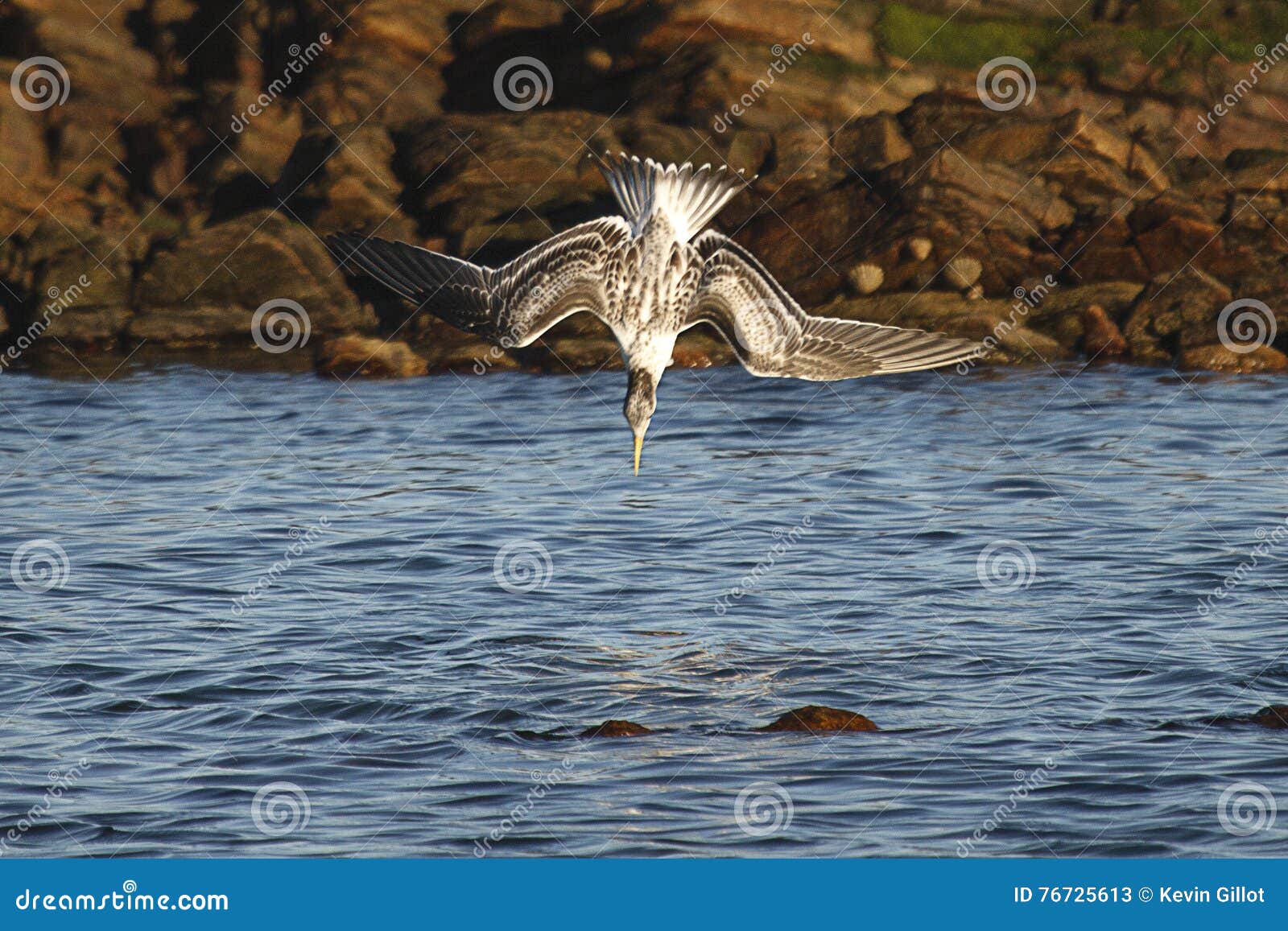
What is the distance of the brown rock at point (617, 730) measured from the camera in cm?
1169

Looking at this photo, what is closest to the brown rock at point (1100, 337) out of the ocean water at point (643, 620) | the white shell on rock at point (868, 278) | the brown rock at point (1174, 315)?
the brown rock at point (1174, 315)

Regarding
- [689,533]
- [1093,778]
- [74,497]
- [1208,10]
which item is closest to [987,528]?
[689,533]

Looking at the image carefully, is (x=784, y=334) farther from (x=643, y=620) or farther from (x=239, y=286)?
(x=239, y=286)

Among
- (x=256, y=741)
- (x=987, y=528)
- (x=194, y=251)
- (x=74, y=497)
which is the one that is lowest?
(x=256, y=741)

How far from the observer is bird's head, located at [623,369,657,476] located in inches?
379

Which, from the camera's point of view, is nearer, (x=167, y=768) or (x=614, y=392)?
(x=167, y=768)

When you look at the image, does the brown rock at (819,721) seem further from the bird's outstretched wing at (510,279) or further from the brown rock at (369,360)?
the brown rock at (369,360)

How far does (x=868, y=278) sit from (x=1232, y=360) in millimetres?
5344

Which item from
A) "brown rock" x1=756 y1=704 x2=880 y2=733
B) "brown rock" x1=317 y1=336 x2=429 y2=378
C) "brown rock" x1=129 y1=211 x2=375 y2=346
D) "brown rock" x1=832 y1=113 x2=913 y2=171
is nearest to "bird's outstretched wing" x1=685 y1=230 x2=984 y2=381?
"brown rock" x1=756 y1=704 x2=880 y2=733

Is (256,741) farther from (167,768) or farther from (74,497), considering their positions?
(74,497)

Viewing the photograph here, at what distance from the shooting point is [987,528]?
1727 cm

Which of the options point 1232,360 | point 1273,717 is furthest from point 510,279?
point 1232,360

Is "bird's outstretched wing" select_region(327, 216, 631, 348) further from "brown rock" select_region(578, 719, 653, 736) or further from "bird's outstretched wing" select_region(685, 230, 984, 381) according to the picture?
"brown rock" select_region(578, 719, 653, 736)

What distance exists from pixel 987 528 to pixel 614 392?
744cm
